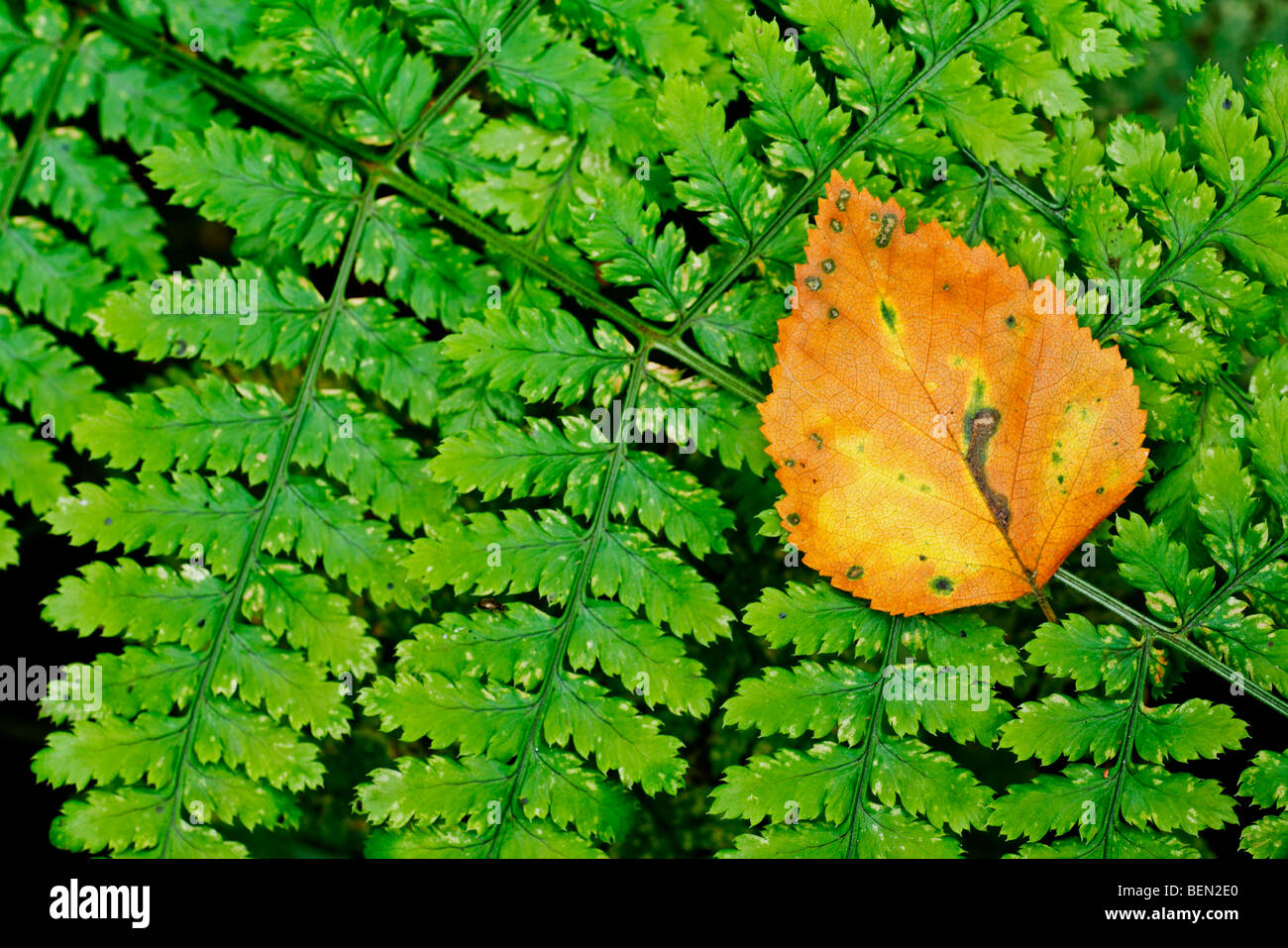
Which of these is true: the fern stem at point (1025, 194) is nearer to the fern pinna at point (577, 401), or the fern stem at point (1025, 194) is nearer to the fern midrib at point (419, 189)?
the fern pinna at point (577, 401)

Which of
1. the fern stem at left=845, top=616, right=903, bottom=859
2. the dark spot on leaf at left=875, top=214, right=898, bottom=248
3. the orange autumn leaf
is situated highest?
the dark spot on leaf at left=875, top=214, right=898, bottom=248

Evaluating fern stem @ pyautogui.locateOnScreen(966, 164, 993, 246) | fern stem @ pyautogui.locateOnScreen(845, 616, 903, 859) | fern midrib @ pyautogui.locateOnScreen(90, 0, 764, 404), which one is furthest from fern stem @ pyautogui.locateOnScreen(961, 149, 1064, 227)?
fern stem @ pyautogui.locateOnScreen(845, 616, 903, 859)

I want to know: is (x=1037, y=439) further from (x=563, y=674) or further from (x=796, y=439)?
(x=563, y=674)

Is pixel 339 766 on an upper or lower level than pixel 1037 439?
lower

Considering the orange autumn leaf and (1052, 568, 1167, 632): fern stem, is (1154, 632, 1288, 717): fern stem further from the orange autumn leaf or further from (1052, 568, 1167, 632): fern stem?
the orange autumn leaf

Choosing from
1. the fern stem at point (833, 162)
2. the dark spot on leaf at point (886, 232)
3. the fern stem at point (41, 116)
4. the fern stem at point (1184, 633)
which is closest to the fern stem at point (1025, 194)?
the fern stem at point (833, 162)
